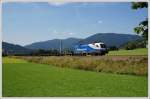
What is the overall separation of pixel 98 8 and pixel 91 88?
641 mm

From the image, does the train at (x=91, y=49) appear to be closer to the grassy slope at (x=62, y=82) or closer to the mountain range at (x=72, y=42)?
the mountain range at (x=72, y=42)

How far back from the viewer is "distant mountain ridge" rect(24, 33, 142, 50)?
4.09 m

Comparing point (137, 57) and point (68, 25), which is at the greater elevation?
point (68, 25)

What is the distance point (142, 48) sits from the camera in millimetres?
4082

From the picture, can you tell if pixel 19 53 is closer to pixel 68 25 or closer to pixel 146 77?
pixel 68 25

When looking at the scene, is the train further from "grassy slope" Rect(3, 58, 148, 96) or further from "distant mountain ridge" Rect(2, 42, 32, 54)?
"distant mountain ridge" Rect(2, 42, 32, 54)

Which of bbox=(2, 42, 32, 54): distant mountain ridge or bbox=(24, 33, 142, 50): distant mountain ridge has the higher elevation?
bbox=(24, 33, 142, 50): distant mountain ridge

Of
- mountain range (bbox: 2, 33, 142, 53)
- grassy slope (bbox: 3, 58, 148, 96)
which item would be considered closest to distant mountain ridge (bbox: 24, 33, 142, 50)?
mountain range (bbox: 2, 33, 142, 53)

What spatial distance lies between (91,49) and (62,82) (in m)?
→ 0.39

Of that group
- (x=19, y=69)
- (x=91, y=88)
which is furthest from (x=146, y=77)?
(x=19, y=69)

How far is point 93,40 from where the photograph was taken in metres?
4.15

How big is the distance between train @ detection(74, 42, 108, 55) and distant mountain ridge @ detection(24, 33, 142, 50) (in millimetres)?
41

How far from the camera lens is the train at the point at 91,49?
4188mm

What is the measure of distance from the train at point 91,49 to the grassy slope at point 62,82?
171mm
